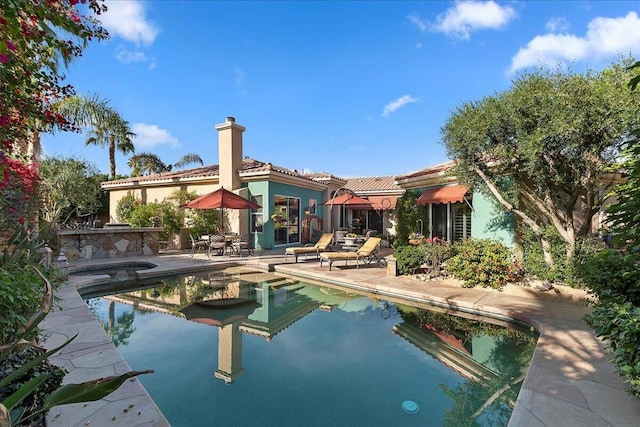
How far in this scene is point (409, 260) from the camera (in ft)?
49.0

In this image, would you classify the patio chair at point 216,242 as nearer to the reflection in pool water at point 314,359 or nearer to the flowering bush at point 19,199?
the reflection in pool water at point 314,359

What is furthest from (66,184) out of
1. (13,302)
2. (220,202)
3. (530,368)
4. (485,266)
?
(530,368)

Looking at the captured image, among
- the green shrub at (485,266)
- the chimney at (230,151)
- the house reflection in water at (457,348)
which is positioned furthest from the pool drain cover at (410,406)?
the chimney at (230,151)

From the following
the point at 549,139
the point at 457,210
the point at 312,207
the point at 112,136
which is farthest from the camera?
the point at 112,136

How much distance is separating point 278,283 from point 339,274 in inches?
117

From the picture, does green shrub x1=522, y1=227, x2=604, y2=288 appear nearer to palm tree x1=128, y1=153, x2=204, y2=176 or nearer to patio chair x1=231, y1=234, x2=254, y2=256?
patio chair x1=231, y1=234, x2=254, y2=256

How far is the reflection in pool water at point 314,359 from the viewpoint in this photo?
5668 millimetres

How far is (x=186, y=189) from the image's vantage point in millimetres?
25969

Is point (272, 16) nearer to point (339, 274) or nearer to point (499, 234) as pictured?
point (339, 274)

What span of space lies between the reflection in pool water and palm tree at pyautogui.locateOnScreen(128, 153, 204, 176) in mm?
39167

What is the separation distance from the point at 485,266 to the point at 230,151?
18164 mm

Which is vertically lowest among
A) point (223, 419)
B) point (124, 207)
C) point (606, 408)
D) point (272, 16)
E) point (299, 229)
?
point (223, 419)

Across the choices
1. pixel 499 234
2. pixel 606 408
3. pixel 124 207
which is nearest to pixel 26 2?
pixel 606 408

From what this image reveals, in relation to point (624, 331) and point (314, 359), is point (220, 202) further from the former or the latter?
point (624, 331)
